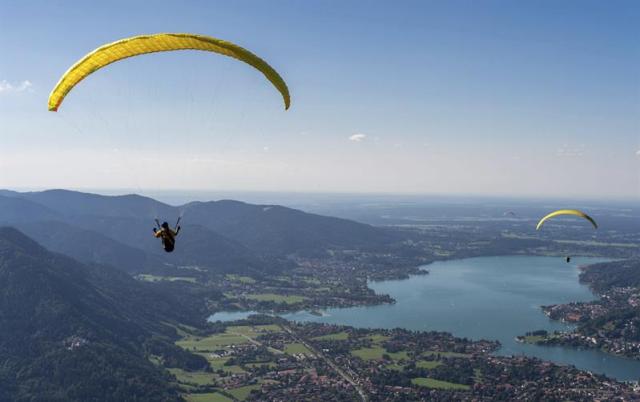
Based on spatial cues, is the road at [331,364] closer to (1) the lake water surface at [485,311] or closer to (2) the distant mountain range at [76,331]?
(1) the lake water surface at [485,311]

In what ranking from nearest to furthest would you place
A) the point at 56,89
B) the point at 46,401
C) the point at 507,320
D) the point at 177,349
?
the point at 56,89, the point at 46,401, the point at 177,349, the point at 507,320

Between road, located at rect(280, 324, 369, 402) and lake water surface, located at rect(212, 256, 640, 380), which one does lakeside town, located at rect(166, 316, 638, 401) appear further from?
lake water surface, located at rect(212, 256, 640, 380)

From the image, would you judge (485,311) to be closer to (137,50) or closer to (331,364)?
(331,364)

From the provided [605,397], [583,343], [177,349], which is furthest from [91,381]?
[583,343]

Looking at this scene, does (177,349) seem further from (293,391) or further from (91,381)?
(293,391)

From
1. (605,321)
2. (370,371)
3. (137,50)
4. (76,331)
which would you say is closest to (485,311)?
(605,321)

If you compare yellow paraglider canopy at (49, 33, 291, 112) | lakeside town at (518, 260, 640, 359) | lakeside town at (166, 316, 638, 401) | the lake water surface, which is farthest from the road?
yellow paraglider canopy at (49, 33, 291, 112)
